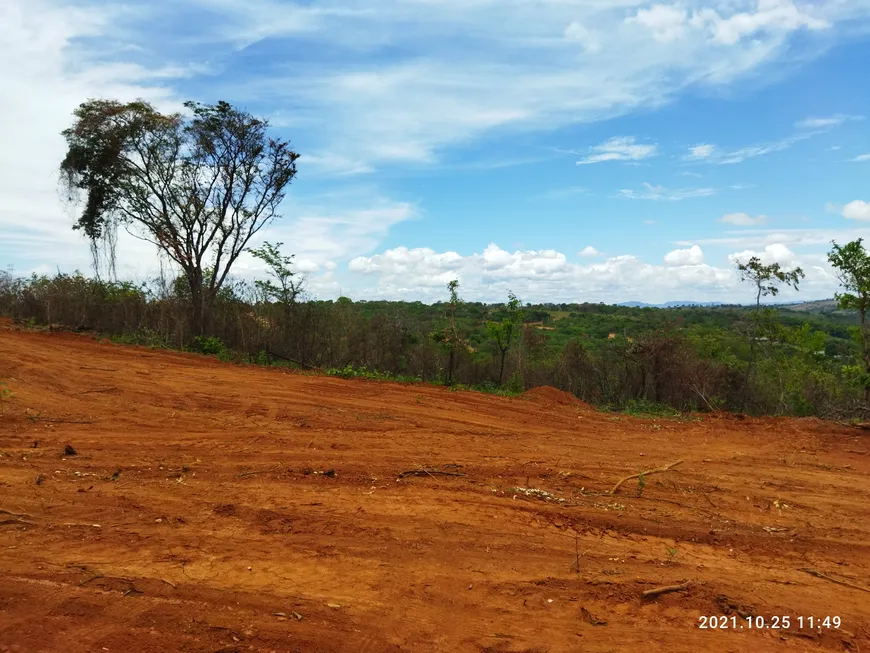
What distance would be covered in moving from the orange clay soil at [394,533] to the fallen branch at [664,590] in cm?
5

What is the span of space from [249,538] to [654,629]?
2.98 metres

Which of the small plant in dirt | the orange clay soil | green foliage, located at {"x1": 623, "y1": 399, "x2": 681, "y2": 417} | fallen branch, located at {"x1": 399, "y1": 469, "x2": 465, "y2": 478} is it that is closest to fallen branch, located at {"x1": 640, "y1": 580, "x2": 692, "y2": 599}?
the orange clay soil

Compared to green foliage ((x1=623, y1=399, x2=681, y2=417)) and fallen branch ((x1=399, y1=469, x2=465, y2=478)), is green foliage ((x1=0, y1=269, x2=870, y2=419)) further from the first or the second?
fallen branch ((x1=399, y1=469, x2=465, y2=478))

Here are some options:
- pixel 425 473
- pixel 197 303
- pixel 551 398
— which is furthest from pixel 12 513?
pixel 197 303

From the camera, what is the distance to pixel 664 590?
3793mm

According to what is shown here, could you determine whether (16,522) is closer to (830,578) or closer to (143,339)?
(830,578)

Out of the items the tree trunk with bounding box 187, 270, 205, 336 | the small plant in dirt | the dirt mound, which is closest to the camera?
the small plant in dirt

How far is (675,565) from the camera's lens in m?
4.20

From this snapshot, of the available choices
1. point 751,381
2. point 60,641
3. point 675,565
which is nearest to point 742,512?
point 675,565

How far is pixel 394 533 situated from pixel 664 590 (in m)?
2.07

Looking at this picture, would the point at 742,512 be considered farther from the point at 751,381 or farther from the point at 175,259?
the point at 175,259

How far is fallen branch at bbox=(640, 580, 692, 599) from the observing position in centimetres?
373

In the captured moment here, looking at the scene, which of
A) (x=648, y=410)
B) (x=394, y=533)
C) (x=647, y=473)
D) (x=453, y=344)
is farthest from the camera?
(x=453, y=344)

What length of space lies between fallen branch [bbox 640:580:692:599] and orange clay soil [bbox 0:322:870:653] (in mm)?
51
